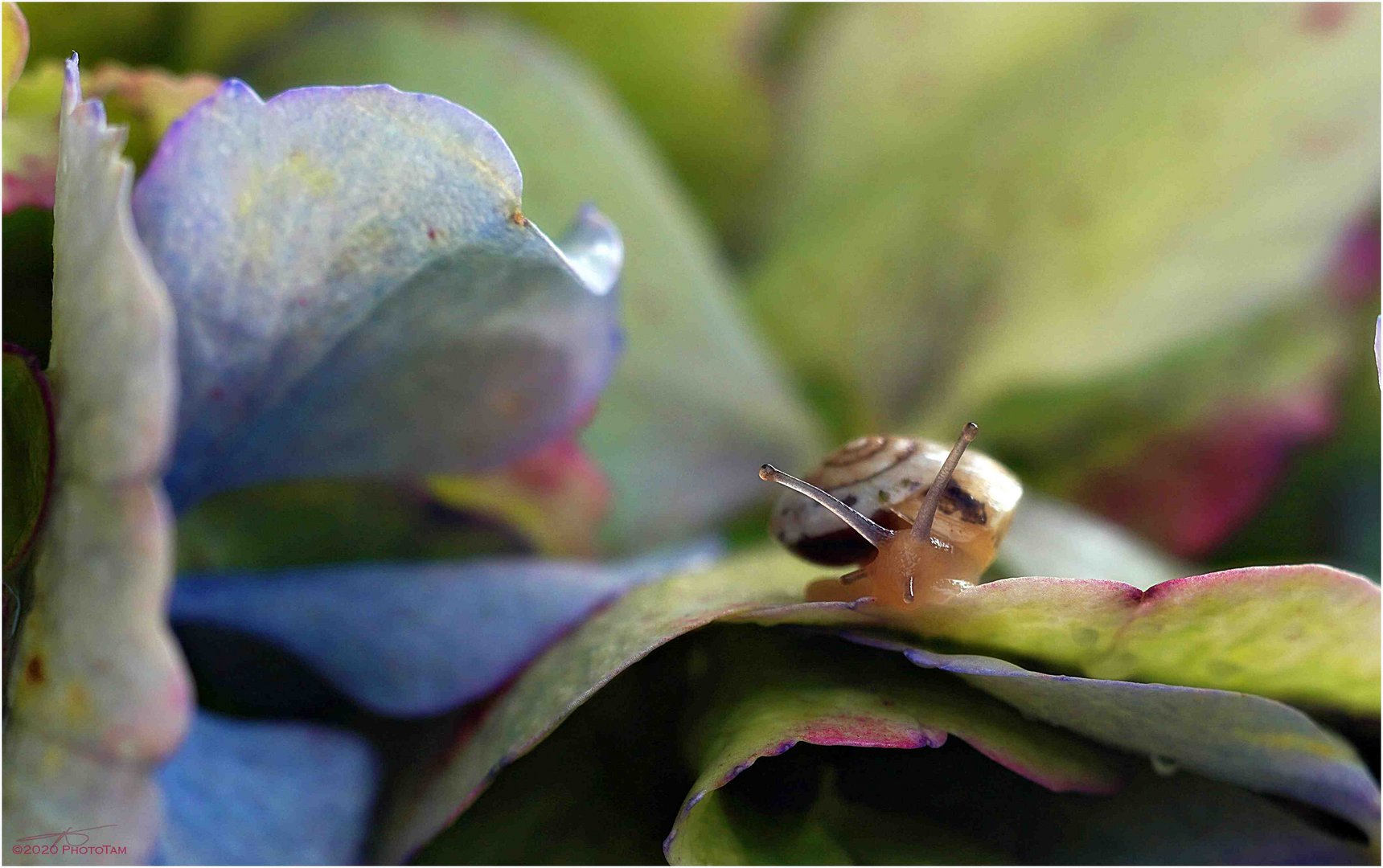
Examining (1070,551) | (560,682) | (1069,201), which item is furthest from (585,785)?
(1069,201)

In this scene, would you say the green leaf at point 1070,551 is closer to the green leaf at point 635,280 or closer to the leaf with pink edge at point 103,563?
the green leaf at point 635,280

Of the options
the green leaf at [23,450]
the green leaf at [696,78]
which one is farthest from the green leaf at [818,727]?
the green leaf at [696,78]

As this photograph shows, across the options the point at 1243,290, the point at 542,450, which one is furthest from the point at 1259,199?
the point at 542,450

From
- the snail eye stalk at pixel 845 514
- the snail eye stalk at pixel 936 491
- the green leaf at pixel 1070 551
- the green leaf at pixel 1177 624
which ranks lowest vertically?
the green leaf at pixel 1070 551

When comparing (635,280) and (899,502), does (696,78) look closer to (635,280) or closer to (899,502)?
(635,280)

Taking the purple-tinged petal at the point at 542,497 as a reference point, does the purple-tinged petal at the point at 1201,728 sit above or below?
above
